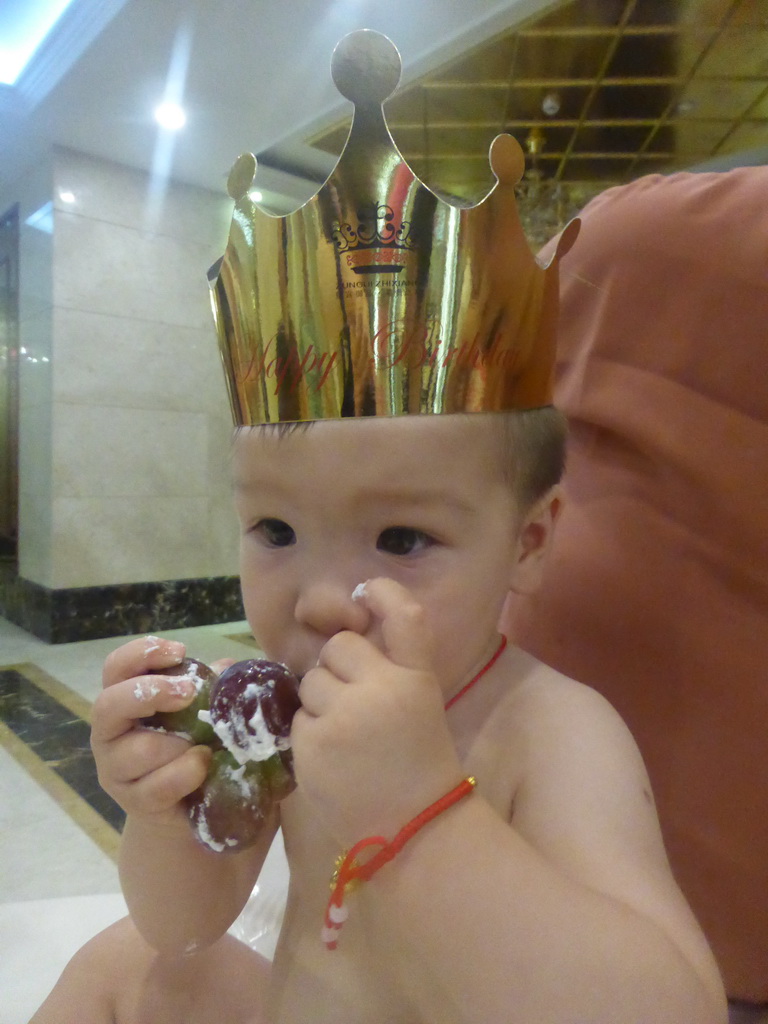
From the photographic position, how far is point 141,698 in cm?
44

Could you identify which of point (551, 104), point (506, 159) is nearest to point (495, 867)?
point (506, 159)

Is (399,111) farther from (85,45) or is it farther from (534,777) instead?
(534,777)

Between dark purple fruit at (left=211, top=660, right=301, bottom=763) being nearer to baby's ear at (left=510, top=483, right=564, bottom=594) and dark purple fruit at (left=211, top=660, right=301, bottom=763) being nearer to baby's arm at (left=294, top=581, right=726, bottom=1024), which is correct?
baby's arm at (left=294, top=581, right=726, bottom=1024)

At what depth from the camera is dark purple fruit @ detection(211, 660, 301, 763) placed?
0.40 meters

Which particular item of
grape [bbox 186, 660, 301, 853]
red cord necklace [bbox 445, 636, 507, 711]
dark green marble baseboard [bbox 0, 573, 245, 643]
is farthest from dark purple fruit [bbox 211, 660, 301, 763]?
dark green marble baseboard [bbox 0, 573, 245, 643]

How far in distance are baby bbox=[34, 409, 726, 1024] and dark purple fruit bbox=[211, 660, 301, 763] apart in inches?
0.5

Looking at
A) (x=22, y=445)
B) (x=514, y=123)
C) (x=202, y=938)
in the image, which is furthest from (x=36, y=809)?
(x=514, y=123)

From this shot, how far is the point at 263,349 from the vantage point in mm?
480

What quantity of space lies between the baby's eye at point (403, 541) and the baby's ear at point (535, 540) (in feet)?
0.30

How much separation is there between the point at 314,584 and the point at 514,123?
248 centimetres

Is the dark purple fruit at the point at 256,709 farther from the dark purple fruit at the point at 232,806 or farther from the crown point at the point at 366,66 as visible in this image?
the crown point at the point at 366,66

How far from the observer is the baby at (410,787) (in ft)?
1.14

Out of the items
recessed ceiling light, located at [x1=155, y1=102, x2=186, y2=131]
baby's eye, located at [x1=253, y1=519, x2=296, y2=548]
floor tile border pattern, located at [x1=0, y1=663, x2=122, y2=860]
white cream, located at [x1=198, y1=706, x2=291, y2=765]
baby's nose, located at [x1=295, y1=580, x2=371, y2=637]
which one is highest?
recessed ceiling light, located at [x1=155, y1=102, x2=186, y2=131]

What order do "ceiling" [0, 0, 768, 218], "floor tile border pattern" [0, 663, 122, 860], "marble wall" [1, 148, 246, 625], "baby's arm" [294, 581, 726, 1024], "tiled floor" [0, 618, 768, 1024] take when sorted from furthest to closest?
"marble wall" [1, 148, 246, 625] → "ceiling" [0, 0, 768, 218] → "floor tile border pattern" [0, 663, 122, 860] → "tiled floor" [0, 618, 768, 1024] → "baby's arm" [294, 581, 726, 1024]
